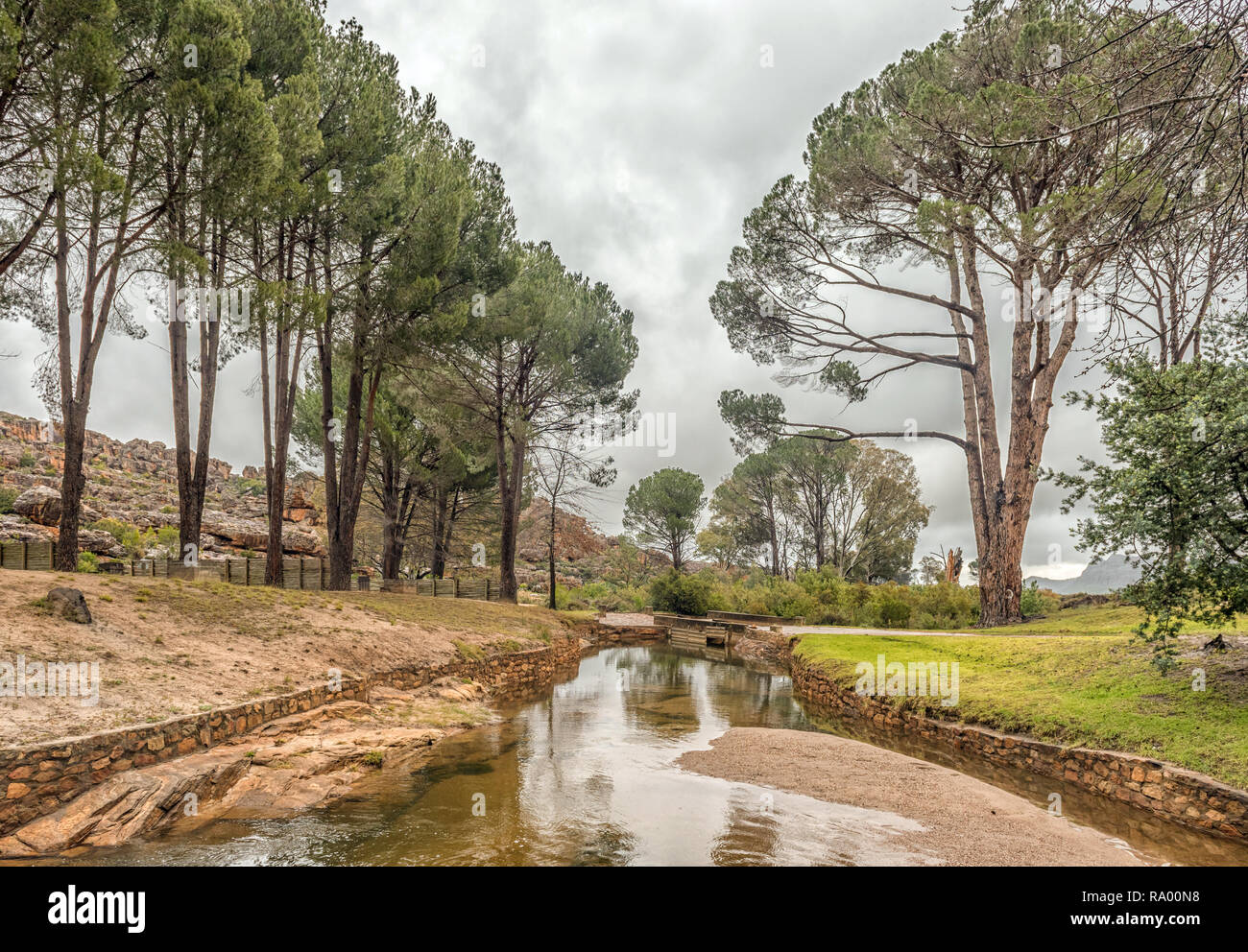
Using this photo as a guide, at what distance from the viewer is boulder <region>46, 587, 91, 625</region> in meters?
7.46

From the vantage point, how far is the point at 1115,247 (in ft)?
14.4

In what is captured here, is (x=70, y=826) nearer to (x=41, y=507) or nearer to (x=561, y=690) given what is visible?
(x=561, y=690)

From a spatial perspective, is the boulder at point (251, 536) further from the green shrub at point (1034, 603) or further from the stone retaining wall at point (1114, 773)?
the green shrub at point (1034, 603)

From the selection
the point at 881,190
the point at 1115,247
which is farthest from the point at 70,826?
the point at 881,190

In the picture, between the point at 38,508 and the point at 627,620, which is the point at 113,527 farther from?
the point at 627,620

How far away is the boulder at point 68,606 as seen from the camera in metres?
7.46

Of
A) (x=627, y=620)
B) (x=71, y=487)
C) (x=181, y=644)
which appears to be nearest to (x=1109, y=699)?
(x=181, y=644)

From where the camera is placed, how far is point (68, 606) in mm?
7504

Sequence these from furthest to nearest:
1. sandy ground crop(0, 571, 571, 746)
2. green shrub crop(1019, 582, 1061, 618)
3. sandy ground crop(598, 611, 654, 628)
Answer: sandy ground crop(598, 611, 654, 628) < green shrub crop(1019, 582, 1061, 618) < sandy ground crop(0, 571, 571, 746)

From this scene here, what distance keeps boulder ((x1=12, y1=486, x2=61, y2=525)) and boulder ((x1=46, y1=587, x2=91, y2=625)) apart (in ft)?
69.8

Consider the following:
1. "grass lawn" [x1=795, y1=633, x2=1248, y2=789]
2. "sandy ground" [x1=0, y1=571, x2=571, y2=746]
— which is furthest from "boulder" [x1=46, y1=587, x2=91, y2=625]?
"grass lawn" [x1=795, y1=633, x2=1248, y2=789]

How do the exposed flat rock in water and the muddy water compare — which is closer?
the exposed flat rock in water

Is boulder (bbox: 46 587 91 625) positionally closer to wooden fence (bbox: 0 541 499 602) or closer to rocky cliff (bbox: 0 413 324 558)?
wooden fence (bbox: 0 541 499 602)
